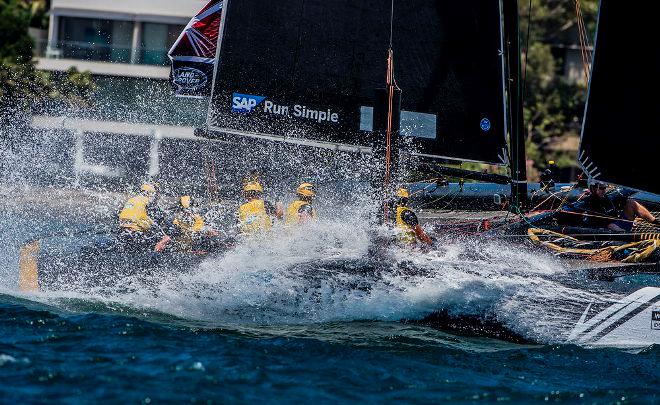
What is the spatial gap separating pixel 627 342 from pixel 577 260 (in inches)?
34.9

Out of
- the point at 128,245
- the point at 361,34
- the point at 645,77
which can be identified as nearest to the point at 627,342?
the point at 645,77

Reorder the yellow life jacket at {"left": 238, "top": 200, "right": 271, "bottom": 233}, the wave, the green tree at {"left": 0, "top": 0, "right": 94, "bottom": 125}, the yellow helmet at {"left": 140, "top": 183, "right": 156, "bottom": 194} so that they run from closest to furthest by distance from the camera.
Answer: the wave
the yellow life jacket at {"left": 238, "top": 200, "right": 271, "bottom": 233}
the yellow helmet at {"left": 140, "top": 183, "right": 156, "bottom": 194}
the green tree at {"left": 0, "top": 0, "right": 94, "bottom": 125}

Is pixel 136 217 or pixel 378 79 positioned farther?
pixel 378 79

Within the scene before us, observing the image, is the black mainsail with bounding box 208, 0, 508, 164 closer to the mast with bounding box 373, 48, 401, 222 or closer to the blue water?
the mast with bounding box 373, 48, 401, 222

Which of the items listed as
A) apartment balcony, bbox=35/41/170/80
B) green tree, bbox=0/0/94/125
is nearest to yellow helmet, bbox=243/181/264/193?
→ green tree, bbox=0/0/94/125

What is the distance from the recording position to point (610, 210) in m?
9.72

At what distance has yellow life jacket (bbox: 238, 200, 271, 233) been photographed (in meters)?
9.50

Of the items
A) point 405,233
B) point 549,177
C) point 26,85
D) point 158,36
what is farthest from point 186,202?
point 158,36

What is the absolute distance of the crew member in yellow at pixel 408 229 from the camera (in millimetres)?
8938

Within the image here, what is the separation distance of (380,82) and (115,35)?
57.5 ft

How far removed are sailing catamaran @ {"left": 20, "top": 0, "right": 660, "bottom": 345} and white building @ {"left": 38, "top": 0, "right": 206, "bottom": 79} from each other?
1425 cm

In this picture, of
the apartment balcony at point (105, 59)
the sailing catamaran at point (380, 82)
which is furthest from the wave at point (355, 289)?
the apartment balcony at point (105, 59)

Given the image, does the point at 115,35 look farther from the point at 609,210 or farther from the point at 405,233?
the point at 609,210

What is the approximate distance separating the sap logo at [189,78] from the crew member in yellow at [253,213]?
1.48 meters
